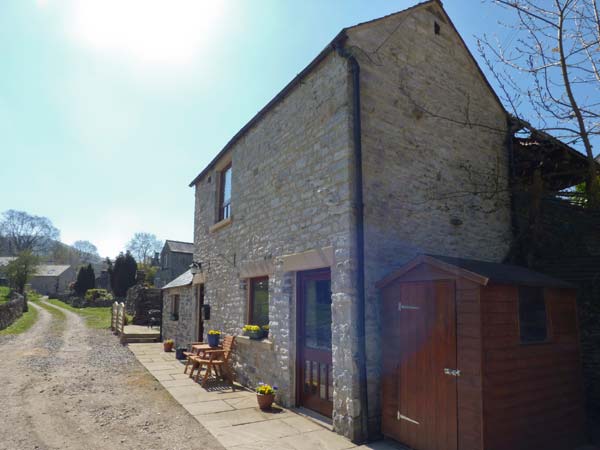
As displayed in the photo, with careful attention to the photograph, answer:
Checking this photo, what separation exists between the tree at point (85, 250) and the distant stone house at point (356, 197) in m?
72.7

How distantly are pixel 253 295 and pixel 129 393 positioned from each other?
2.90m

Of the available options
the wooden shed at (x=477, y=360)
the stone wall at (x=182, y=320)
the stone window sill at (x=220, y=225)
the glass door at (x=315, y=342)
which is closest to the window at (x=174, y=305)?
the stone wall at (x=182, y=320)

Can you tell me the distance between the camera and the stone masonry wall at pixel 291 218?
524 centimetres

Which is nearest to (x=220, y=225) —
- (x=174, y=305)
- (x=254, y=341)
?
(x=254, y=341)

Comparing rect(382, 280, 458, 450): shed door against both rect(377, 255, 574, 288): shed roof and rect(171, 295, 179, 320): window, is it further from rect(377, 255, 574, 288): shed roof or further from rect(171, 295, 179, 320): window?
rect(171, 295, 179, 320): window

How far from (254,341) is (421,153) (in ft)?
14.7

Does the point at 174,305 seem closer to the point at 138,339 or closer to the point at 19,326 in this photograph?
the point at 138,339

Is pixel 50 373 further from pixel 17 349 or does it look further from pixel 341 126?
pixel 341 126

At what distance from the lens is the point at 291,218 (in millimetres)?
6609

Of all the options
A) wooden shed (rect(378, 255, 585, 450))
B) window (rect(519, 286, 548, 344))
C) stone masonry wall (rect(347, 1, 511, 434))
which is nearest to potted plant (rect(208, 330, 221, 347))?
stone masonry wall (rect(347, 1, 511, 434))

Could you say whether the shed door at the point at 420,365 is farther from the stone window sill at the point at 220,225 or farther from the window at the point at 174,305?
the window at the point at 174,305

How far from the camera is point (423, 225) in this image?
602 centimetres

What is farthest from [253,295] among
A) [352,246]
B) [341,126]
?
[341,126]

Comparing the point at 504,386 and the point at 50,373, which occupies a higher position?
the point at 504,386
